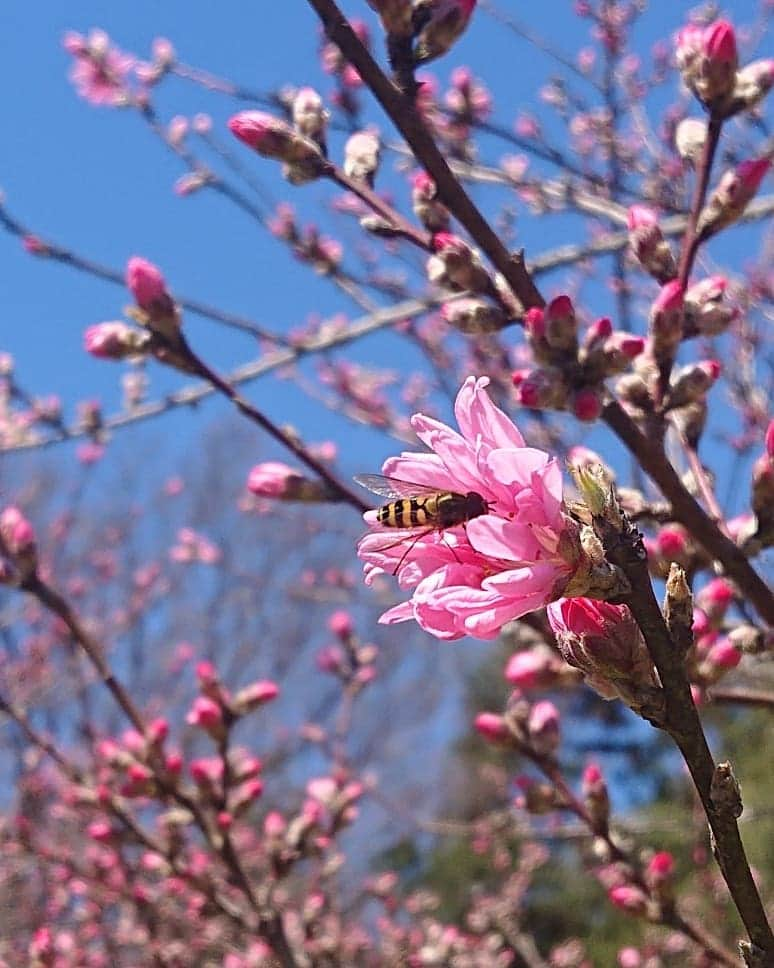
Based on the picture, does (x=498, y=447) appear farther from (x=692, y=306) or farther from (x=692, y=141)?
(x=692, y=141)

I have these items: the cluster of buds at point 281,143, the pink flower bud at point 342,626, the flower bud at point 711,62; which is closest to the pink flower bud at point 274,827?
the pink flower bud at point 342,626

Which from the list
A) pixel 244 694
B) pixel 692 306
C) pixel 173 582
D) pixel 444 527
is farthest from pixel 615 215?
pixel 173 582

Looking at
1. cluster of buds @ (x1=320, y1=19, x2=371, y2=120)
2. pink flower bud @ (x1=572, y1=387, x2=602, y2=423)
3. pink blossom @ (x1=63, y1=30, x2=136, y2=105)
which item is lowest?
pink flower bud @ (x1=572, y1=387, x2=602, y2=423)

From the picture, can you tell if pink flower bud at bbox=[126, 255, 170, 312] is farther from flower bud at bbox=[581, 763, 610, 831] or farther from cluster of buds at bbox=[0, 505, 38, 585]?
flower bud at bbox=[581, 763, 610, 831]

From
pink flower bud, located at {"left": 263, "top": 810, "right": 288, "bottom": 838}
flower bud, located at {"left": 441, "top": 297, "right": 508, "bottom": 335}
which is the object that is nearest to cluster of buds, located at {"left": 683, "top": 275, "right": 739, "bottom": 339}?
flower bud, located at {"left": 441, "top": 297, "right": 508, "bottom": 335}

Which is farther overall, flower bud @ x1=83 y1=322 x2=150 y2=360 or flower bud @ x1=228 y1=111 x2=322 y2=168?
flower bud @ x1=83 y1=322 x2=150 y2=360

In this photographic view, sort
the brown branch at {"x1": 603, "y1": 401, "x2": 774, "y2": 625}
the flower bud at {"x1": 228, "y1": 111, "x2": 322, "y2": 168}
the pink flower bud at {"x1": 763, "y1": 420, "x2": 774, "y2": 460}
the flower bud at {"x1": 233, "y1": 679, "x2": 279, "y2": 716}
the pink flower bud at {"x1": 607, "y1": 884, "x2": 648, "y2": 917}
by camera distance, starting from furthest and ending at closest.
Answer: the flower bud at {"x1": 233, "y1": 679, "x2": 279, "y2": 716}, the pink flower bud at {"x1": 607, "y1": 884, "x2": 648, "y2": 917}, the flower bud at {"x1": 228, "y1": 111, "x2": 322, "y2": 168}, the brown branch at {"x1": 603, "y1": 401, "x2": 774, "y2": 625}, the pink flower bud at {"x1": 763, "y1": 420, "x2": 774, "y2": 460}

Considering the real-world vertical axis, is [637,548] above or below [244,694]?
below
